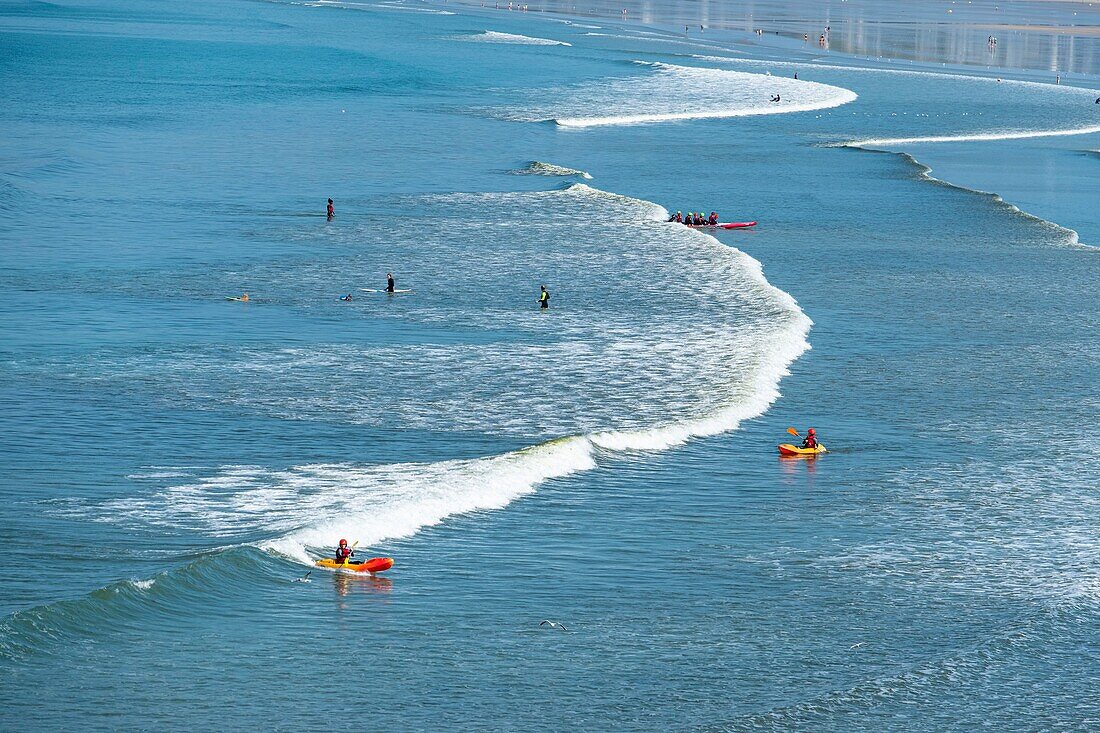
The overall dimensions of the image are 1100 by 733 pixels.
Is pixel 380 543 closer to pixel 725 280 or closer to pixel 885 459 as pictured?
pixel 885 459

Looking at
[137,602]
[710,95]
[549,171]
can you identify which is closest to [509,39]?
[710,95]

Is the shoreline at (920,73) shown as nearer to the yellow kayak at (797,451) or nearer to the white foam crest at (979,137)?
the white foam crest at (979,137)

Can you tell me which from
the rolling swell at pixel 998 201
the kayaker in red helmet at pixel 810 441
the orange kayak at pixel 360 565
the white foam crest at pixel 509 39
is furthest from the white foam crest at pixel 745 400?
the white foam crest at pixel 509 39

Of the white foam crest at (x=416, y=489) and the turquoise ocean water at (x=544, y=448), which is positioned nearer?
the turquoise ocean water at (x=544, y=448)

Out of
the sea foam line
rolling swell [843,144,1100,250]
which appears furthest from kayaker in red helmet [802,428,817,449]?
the sea foam line

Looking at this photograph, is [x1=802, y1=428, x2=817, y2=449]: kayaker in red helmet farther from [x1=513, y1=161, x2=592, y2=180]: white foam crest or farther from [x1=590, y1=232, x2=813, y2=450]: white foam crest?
[x1=513, y1=161, x2=592, y2=180]: white foam crest

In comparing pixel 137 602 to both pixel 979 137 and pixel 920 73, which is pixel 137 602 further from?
pixel 920 73

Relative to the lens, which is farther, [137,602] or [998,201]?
[998,201]
